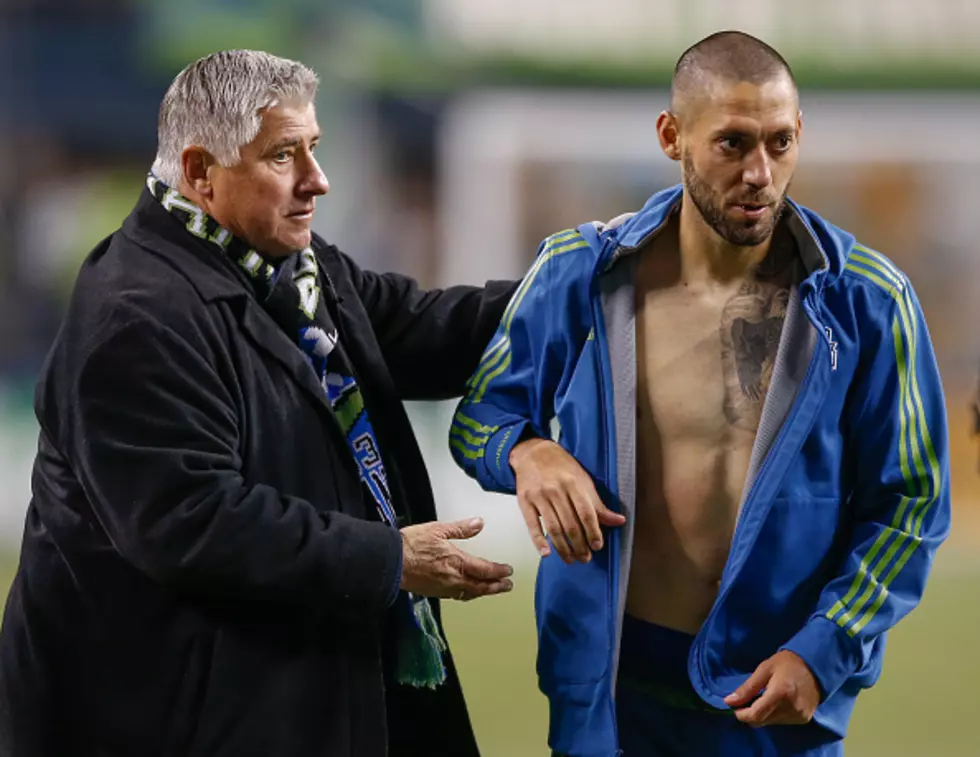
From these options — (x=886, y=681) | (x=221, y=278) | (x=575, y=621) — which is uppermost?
(x=221, y=278)

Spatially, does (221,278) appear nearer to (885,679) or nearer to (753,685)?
(753,685)

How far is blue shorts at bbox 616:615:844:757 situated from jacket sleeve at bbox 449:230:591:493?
0.28 metres

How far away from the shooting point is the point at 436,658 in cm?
216

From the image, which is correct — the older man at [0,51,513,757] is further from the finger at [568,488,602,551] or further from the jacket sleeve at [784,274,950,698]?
the jacket sleeve at [784,274,950,698]

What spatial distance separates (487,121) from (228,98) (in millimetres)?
7845

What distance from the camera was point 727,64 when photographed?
1.89 metres

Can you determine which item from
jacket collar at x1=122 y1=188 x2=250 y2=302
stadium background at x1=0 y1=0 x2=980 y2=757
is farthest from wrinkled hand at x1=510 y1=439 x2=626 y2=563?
stadium background at x1=0 y1=0 x2=980 y2=757

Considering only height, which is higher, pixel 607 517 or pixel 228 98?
pixel 228 98

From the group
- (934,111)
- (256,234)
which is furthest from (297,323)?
(934,111)

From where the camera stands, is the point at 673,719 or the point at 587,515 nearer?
the point at 587,515

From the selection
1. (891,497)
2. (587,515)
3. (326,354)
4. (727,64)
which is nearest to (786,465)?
(891,497)

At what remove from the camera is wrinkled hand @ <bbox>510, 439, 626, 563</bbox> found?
6.21 ft

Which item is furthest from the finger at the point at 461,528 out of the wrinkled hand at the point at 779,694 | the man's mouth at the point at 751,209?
the man's mouth at the point at 751,209

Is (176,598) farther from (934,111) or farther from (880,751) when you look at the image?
(934,111)
